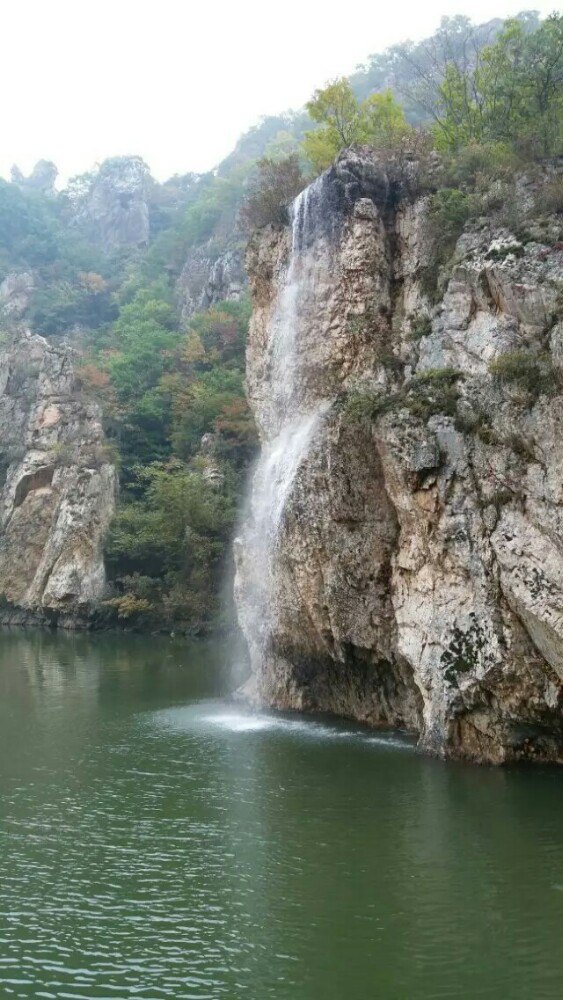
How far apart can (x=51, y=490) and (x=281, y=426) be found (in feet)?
80.1

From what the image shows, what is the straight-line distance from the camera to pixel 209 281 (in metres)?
62.9

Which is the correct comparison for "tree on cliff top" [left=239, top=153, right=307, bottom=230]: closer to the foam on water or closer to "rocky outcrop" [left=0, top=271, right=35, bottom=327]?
the foam on water

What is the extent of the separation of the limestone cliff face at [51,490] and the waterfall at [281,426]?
19.4 metres

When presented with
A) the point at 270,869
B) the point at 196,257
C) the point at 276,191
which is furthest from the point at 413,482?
the point at 196,257

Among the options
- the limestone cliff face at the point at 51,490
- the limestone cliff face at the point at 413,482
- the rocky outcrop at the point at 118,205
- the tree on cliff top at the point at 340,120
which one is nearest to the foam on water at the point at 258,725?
the limestone cliff face at the point at 413,482

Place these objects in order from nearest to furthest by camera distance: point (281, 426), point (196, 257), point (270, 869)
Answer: point (270, 869) < point (281, 426) < point (196, 257)

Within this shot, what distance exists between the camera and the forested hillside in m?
23.1

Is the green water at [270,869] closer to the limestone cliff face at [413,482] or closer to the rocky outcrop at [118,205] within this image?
the limestone cliff face at [413,482]

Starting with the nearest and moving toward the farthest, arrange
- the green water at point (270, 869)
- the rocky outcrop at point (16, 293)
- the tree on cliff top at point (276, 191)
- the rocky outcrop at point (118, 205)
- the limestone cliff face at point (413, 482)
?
the green water at point (270, 869) < the limestone cliff face at point (413, 482) < the tree on cliff top at point (276, 191) < the rocky outcrop at point (16, 293) < the rocky outcrop at point (118, 205)

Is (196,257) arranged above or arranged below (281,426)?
above

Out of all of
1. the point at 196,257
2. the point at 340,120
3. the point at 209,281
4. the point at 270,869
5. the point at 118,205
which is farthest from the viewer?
the point at 118,205

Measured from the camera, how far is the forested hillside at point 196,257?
23.1 meters

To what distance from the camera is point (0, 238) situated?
86.1m

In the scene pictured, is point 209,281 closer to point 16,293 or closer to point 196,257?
point 196,257
